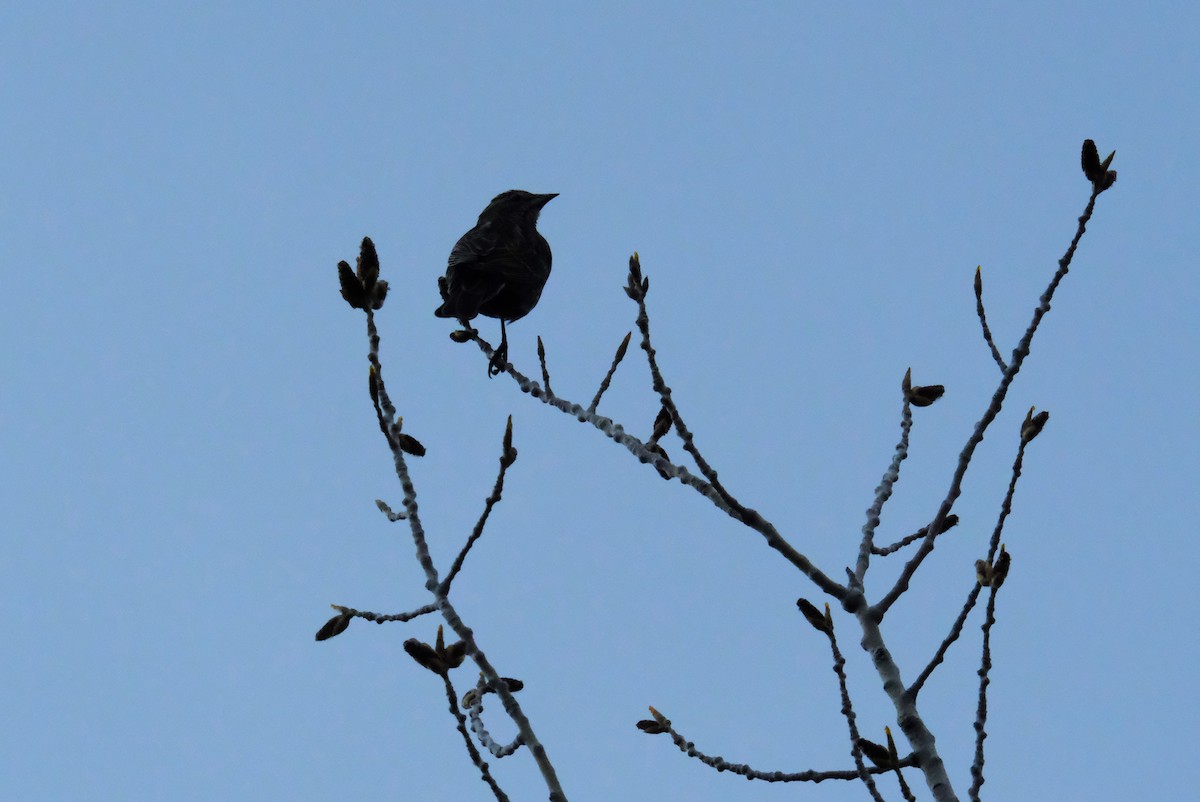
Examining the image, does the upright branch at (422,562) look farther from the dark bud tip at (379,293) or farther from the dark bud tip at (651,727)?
the dark bud tip at (651,727)

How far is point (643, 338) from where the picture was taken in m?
4.02

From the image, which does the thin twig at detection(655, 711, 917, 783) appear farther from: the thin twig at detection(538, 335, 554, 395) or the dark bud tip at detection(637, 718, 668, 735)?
the thin twig at detection(538, 335, 554, 395)

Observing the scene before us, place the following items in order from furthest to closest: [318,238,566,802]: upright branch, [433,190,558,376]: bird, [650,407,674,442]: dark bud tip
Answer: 1. [433,190,558,376]: bird
2. [650,407,674,442]: dark bud tip
3. [318,238,566,802]: upright branch

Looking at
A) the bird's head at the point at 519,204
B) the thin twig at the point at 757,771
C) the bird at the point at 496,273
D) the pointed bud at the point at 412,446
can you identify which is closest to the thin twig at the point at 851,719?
the thin twig at the point at 757,771

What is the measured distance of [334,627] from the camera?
4016mm

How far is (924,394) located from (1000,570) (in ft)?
3.79

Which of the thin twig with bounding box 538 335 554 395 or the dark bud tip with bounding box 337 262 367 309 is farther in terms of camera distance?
the thin twig with bounding box 538 335 554 395

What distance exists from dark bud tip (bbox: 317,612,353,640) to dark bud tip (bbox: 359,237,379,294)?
1219mm

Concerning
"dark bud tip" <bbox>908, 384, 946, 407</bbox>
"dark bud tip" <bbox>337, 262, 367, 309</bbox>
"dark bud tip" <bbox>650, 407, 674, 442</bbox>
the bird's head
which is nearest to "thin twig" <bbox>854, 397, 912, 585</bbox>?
"dark bud tip" <bbox>908, 384, 946, 407</bbox>

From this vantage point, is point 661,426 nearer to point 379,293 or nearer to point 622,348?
point 622,348

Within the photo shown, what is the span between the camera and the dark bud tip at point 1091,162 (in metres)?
4.05

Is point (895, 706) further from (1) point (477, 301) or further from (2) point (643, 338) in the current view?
(1) point (477, 301)

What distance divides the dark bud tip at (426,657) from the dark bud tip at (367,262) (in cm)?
102

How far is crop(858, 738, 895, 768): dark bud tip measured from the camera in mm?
3684
